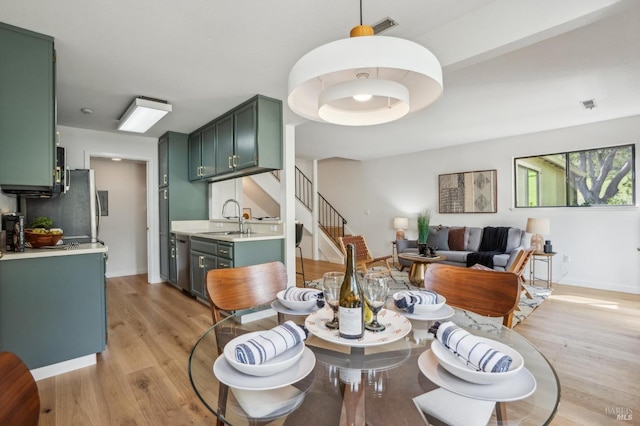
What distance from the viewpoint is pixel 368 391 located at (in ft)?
3.08

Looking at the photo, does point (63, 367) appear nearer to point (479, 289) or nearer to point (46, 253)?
point (46, 253)

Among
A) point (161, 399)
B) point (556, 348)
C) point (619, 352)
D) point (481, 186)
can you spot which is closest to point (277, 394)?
point (161, 399)

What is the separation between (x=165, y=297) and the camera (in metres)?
4.28

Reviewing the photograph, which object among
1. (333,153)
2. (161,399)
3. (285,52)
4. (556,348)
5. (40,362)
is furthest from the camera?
(333,153)

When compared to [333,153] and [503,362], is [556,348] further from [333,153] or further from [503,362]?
[333,153]

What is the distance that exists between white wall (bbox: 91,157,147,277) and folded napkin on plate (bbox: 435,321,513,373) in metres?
6.09

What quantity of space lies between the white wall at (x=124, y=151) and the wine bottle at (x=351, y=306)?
15.8 feet

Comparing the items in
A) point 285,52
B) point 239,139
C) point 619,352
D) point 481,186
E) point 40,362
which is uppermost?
point 285,52

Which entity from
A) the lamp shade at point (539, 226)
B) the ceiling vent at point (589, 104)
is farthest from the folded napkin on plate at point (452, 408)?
the lamp shade at point (539, 226)

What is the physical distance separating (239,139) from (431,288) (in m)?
2.78

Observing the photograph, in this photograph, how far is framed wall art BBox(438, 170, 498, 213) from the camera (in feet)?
19.1

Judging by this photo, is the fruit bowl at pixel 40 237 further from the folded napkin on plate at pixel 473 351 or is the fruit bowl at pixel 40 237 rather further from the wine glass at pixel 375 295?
the folded napkin on plate at pixel 473 351

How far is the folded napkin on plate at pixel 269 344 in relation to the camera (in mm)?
895

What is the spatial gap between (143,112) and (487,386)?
12.9 ft
